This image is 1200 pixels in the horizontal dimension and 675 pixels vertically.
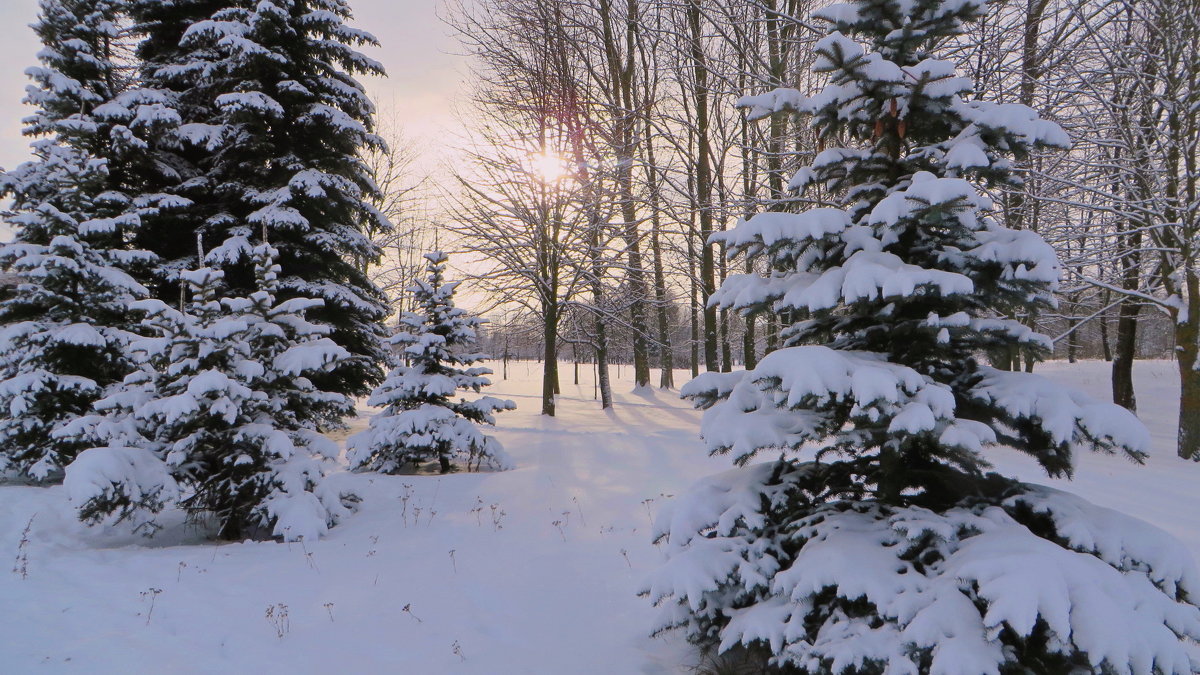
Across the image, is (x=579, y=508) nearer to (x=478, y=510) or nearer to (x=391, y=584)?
(x=478, y=510)

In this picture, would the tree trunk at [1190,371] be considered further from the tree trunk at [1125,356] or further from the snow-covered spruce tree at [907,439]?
the snow-covered spruce tree at [907,439]

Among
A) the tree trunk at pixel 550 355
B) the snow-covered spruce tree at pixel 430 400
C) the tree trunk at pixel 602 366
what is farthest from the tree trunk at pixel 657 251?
the snow-covered spruce tree at pixel 430 400

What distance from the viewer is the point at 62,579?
4.84m

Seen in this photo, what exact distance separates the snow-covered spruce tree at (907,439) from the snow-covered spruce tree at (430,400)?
6103 millimetres

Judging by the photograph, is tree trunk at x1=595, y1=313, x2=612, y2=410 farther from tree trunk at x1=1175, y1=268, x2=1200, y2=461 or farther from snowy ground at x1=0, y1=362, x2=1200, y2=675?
tree trunk at x1=1175, y1=268, x2=1200, y2=461

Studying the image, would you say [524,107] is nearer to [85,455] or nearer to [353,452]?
[353,452]

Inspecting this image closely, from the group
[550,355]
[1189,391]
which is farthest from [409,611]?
[1189,391]

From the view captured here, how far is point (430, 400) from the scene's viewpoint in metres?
9.49

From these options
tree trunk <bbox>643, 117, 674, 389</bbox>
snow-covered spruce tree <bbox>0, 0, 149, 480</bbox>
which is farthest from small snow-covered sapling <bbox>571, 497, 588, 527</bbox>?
tree trunk <bbox>643, 117, 674, 389</bbox>

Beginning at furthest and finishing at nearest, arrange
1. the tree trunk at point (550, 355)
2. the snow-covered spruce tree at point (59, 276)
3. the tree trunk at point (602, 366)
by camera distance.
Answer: the tree trunk at point (602, 366) → the tree trunk at point (550, 355) → the snow-covered spruce tree at point (59, 276)

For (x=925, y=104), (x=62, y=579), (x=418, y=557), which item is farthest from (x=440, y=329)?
(x=925, y=104)

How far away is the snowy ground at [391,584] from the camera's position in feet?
12.5

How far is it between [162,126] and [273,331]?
24.5ft

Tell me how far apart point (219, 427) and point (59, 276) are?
4.89m
